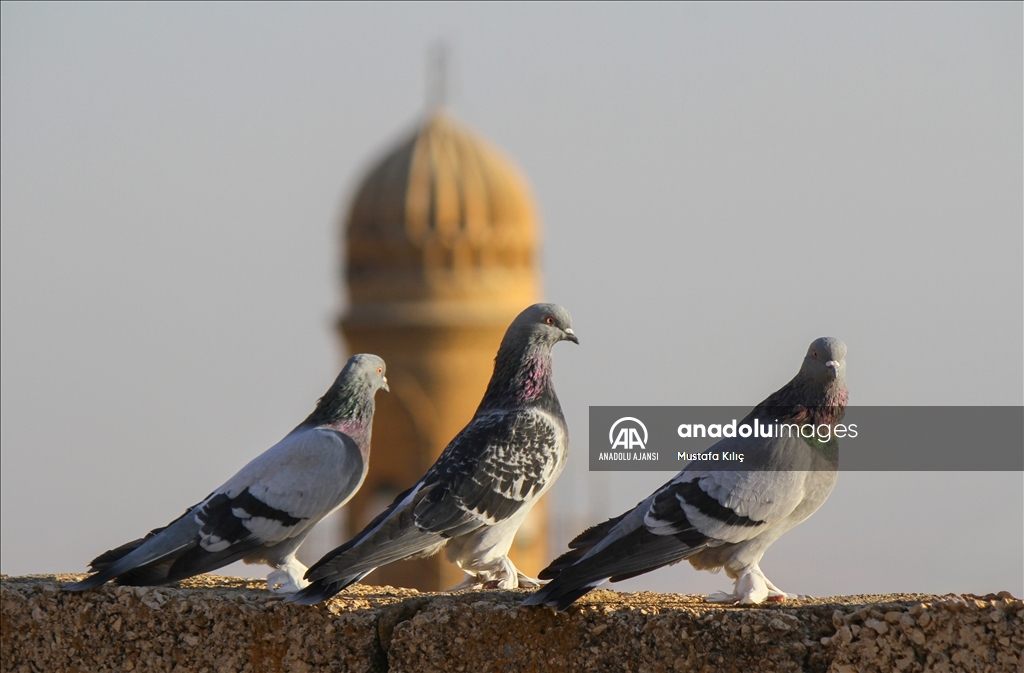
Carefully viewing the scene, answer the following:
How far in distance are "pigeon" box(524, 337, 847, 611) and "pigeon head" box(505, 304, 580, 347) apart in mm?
1096

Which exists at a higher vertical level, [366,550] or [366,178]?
[366,178]

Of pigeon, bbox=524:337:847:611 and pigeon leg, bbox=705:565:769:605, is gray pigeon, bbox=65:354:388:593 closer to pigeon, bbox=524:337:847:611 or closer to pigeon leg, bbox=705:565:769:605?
pigeon, bbox=524:337:847:611

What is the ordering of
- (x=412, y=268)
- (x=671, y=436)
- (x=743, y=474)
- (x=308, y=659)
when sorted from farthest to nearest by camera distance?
(x=412, y=268), (x=671, y=436), (x=308, y=659), (x=743, y=474)

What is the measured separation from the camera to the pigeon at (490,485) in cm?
689

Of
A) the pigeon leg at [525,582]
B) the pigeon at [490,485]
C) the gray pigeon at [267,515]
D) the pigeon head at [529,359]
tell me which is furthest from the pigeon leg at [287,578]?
the pigeon head at [529,359]

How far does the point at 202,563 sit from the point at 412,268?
2734 cm

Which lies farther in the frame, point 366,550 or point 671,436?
point 671,436

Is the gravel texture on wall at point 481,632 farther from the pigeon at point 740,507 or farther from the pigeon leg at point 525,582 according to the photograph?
the pigeon leg at point 525,582

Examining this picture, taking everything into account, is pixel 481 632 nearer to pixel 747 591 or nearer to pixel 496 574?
pixel 496 574

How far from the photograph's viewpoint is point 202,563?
7254 millimetres

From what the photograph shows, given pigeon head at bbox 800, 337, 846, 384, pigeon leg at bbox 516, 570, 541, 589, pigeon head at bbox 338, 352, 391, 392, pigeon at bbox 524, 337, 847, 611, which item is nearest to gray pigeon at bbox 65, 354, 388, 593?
pigeon head at bbox 338, 352, 391, 392

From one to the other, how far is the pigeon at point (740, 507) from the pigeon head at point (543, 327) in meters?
1.10

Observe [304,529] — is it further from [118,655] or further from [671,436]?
[671,436]

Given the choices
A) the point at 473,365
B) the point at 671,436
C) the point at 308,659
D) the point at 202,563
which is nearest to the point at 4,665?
the point at 202,563
